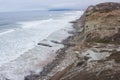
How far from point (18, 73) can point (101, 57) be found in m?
8.40

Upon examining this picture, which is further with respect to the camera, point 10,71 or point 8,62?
point 8,62

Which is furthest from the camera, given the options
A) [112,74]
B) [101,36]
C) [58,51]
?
[58,51]

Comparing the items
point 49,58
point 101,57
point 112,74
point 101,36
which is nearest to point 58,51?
point 49,58

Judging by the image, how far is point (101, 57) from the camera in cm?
1872

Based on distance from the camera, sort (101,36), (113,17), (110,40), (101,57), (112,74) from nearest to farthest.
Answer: (112,74), (101,57), (110,40), (101,36), (113,17)

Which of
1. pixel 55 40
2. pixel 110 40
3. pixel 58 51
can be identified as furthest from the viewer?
pixel 55 40

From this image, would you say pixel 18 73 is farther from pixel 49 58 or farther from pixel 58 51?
pixel 58 51

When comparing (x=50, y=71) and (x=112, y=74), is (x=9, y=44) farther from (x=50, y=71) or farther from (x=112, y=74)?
(x=112, y=74)

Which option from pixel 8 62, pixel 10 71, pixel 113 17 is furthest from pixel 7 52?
pixel 113 17

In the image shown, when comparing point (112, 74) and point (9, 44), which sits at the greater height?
point (112, 74)

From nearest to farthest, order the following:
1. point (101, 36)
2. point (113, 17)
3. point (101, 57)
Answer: point (101, 57)
point (101, 36)
point (113, 17)

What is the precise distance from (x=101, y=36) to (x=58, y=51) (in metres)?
5.85

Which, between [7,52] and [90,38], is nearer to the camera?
[90,38]

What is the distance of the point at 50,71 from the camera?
23984 millimetres
